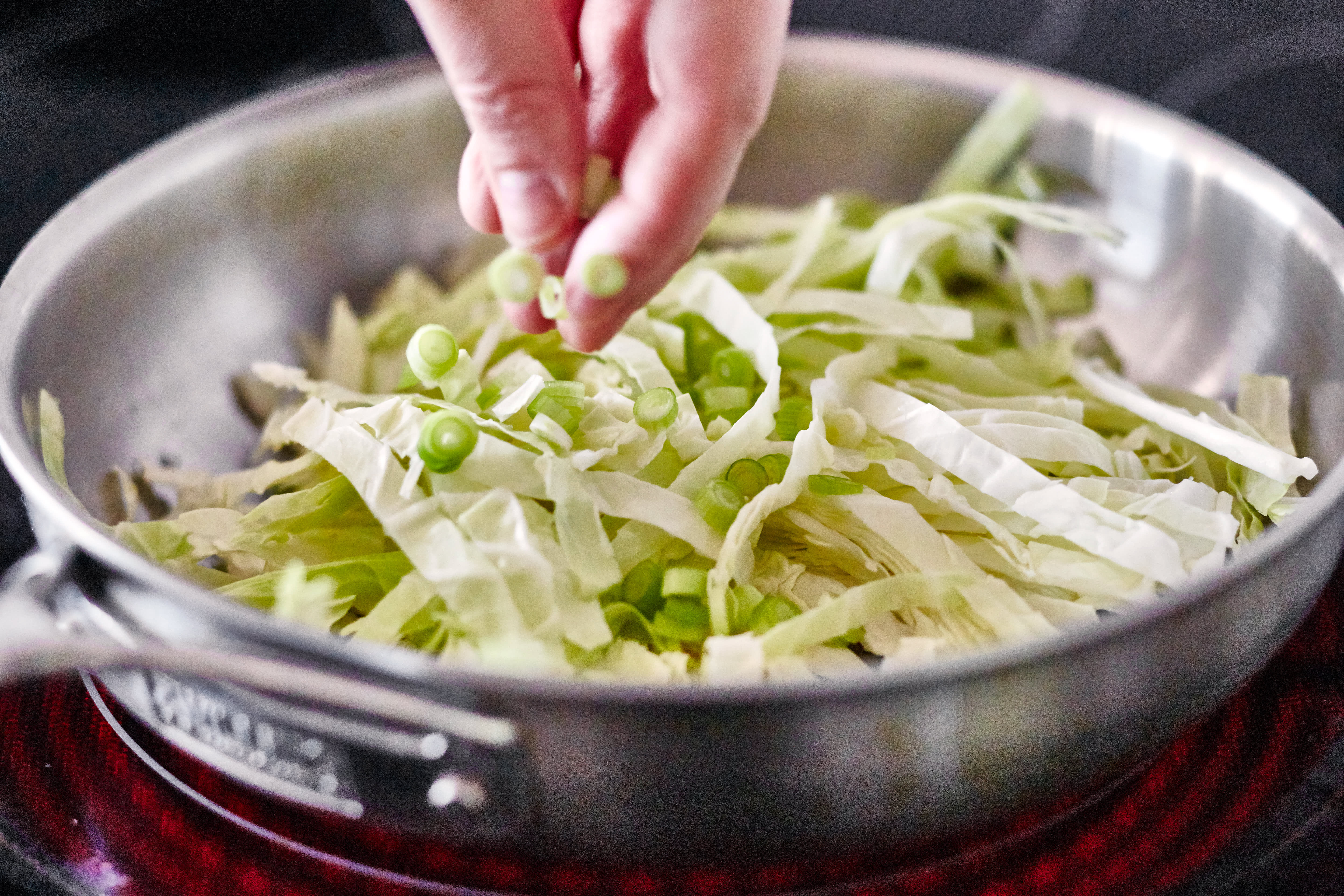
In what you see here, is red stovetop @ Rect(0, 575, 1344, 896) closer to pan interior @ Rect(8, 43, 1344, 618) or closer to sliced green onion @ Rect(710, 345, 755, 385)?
pan interior @ Rect(8, 43, 1344, 618)

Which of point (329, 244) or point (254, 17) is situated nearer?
point (329, 244)

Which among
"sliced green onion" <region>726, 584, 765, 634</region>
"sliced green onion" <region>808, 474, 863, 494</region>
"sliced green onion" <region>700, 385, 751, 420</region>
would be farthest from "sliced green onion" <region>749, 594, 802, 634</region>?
"sliced green onion" <region>700, 385, 751, 420</region>

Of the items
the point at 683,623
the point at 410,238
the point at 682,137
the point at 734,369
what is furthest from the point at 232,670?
the point at 410,238

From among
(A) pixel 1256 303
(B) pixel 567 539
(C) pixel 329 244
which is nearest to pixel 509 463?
(B) pixel 567 539

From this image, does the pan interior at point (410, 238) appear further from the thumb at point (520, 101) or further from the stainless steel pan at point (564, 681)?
the thumb at point (520, 101)

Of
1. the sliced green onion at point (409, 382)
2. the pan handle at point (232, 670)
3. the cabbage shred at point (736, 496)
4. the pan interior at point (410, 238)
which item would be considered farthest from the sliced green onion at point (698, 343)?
the pan handle at point (232, 670)

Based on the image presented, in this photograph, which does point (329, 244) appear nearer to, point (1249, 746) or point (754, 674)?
A: point (754, 674)

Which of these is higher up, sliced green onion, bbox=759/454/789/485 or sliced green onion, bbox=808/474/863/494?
sliced green onion, bbox=808/474/863/494
